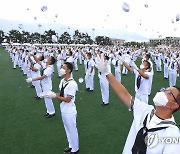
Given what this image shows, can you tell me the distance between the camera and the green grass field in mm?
5848

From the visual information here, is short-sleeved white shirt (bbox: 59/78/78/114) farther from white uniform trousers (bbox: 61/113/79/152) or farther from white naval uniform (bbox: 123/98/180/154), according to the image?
white naval uniform (bbox: 123/98/180/154)

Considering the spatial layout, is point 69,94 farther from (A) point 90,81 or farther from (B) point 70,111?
(A) point 90,81

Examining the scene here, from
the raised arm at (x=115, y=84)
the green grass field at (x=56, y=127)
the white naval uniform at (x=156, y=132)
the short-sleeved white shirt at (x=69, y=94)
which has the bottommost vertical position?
the green grass field at (x=56, y=127)

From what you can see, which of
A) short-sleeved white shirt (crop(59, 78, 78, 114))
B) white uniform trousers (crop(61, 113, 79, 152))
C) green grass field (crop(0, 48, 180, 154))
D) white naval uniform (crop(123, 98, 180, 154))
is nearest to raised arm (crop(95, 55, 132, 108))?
white naval uniform (crop(123, 98, 180, 154))

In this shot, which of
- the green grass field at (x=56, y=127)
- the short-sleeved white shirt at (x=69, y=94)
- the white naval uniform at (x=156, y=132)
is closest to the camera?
the white naval uniform at (x=156, y=132)

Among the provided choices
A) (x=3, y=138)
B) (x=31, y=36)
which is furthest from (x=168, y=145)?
(x=31, y=36)

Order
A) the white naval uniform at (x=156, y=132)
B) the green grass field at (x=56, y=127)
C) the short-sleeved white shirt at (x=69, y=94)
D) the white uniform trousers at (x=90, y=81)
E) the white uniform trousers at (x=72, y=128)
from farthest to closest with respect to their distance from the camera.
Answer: the white uniform trousers at (x=90, y=81), the green grass field at (x=56, y=127), the white uniform trousers at (x=72, y=128), the short-sleeved white shirt at (x=69, y=94), the white naval uniform at (x=156, y=132)

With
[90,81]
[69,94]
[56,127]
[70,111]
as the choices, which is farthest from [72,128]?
[90,81]

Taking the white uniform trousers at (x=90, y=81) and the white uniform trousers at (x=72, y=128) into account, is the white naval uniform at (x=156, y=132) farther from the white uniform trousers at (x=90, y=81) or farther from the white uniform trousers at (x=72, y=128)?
the white uniform trousers at (x=90, y=81)

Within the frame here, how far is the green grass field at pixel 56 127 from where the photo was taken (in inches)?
230

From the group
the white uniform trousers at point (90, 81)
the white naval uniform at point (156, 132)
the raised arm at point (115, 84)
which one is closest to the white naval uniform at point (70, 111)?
the raised arm at point (115, 84)

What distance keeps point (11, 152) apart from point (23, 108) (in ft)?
12.2

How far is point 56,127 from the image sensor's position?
7.18m

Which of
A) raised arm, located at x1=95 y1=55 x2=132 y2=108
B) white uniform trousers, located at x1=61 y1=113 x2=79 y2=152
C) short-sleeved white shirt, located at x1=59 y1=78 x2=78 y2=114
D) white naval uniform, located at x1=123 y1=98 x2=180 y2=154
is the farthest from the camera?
white uniform trousers, located at x1=61 y1=113 x2=79 y2=152
